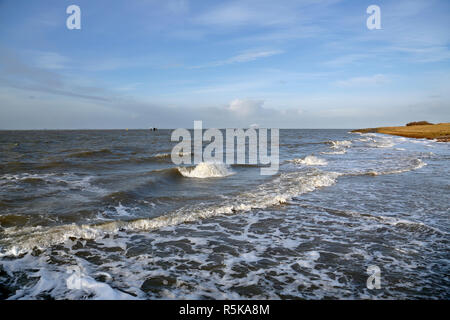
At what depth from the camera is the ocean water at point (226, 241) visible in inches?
159

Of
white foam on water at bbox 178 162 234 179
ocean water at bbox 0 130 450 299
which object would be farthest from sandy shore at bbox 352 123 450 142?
ocean water at bbox 0 130 450 299

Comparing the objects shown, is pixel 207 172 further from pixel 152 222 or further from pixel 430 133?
pixel 430 133

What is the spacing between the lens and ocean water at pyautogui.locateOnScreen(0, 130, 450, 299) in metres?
4.03

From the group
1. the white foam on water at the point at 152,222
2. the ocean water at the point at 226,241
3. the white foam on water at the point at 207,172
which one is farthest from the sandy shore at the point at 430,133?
the ocean water at the point at 226,241

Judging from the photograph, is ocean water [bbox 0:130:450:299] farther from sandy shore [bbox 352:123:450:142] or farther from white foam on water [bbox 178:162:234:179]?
sandy shore [bbox 352:123:450:142]

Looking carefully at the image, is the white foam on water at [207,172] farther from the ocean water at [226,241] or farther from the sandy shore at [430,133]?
the sandy shore at [430,133]

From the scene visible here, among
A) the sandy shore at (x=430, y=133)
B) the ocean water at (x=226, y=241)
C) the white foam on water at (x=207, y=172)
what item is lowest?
the ocean water at (x=226, y=241)

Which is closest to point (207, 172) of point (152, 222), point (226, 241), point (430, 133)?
point (152, 222)

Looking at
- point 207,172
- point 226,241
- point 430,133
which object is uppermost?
point 430,133

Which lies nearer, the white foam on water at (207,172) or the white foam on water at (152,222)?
the white foam on water at (152,222)

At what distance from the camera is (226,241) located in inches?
231

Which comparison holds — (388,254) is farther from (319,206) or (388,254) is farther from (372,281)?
(319,206)

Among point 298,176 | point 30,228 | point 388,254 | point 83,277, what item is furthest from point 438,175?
point 30,228

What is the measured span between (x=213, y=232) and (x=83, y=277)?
2.95m
